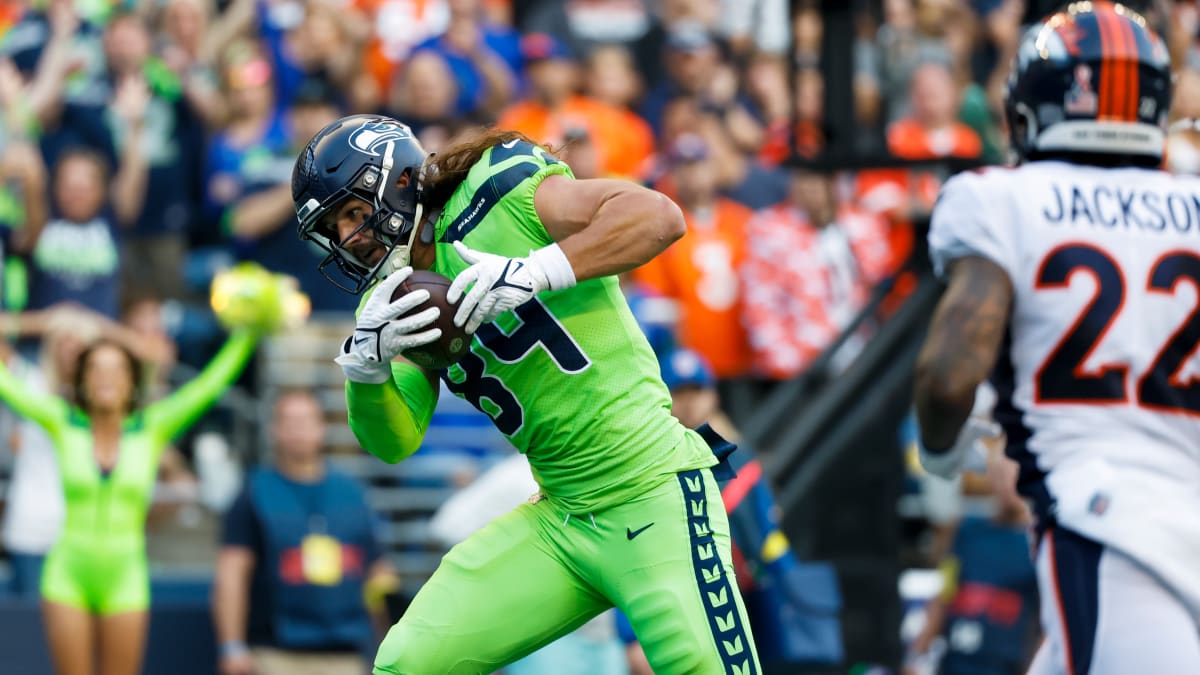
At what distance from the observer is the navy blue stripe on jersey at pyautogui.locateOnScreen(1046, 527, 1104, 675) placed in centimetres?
425

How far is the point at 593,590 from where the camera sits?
4973 millimetres

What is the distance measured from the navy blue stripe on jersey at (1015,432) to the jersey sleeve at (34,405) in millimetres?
5604

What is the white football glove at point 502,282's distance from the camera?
14.7 ft

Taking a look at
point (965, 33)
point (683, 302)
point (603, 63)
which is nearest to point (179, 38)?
point (603, 63)

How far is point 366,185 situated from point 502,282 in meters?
0.52

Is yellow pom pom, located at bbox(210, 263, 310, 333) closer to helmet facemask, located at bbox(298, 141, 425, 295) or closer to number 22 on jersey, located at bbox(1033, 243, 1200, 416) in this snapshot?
helmet facemask, located at bbox(298, 141, 425, 295)

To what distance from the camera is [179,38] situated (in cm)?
1116

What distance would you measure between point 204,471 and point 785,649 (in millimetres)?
4401

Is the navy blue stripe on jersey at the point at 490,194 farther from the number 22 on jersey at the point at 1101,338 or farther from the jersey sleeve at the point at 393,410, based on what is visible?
the number 22 on jersey at the point at 1101,338

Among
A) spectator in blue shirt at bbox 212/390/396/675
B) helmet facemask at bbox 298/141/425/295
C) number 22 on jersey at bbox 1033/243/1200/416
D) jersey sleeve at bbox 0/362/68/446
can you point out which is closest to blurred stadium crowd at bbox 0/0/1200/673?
jersey sleeve at bbox 0/362/68/446

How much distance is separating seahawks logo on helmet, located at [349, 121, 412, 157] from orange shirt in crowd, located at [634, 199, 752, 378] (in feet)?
17.7

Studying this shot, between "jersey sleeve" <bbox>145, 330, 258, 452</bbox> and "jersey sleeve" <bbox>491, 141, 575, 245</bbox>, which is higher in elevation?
"jersey sleeve" <bbox>491, 141, 575, 245</bbox>

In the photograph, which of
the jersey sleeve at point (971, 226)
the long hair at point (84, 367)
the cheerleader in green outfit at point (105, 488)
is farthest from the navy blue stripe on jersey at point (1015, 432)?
the long hair at point (84, 367)

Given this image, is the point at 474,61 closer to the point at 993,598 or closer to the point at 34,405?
the point at 34,405
